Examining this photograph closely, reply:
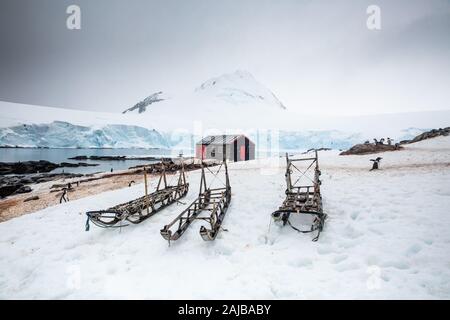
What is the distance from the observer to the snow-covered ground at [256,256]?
4934 millimetres

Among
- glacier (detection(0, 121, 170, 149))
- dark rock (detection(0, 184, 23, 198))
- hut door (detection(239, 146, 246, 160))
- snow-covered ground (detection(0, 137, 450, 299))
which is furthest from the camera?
glacier (detection(0, 121, 170, 149))

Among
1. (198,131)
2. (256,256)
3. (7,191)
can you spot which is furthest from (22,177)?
(198,131)

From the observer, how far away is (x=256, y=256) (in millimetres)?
6238

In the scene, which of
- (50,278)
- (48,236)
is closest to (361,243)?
(50,278)

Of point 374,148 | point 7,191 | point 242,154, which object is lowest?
point 7,191

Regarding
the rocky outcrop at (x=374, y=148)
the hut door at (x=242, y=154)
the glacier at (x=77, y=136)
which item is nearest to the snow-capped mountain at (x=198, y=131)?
the glacier at (x=77, y=136)

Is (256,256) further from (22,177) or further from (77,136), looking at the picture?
(77,136)

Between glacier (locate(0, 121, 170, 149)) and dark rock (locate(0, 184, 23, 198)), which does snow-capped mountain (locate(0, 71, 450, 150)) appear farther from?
dark rock (locate(0, 184, 23, 198))

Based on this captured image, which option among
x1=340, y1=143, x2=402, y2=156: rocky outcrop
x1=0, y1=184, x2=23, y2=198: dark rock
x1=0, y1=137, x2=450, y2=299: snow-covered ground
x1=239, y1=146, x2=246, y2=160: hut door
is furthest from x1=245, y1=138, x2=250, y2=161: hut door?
x1=0, y1=184, x2=23, y2=198: dark rock

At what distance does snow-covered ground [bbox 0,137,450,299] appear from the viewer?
194 inches

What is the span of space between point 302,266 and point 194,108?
586ft

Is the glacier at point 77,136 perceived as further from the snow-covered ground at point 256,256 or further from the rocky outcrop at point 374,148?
the snow-covered ground at point 256,256

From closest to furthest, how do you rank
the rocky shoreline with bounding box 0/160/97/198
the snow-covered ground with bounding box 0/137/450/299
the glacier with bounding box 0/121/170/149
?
the snow-covered ground with bounding box 0/137/450/299 < the rocky shoreline with bounding box 0/160/97/198 < the glacier with bounding box 0/121/170/149
